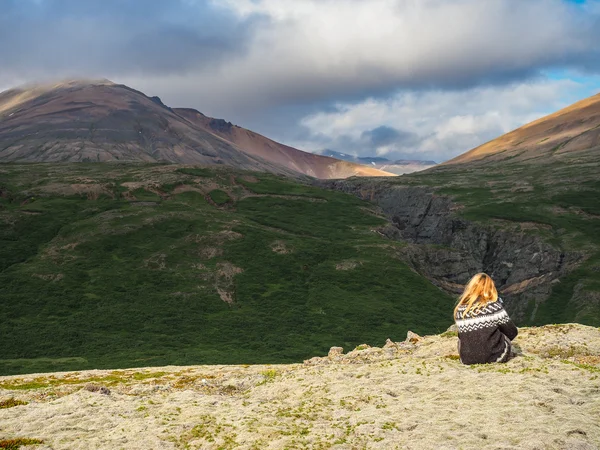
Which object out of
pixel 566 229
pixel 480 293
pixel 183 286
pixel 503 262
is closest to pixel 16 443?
pixel 480 293

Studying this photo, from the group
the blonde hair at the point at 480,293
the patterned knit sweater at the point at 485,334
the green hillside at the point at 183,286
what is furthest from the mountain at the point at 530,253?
the blonde hair at the point at 480,293

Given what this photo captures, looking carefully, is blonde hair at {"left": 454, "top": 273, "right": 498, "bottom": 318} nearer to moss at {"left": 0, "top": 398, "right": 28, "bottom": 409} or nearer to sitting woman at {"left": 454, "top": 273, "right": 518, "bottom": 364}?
sitting woman at {"left": 454, "top": 273, "right": 518, "bottom": 364}

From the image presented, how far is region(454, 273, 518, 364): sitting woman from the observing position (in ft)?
75.5

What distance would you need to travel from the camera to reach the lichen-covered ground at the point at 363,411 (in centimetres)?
1852

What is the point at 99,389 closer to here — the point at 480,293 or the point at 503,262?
the point at 480,293

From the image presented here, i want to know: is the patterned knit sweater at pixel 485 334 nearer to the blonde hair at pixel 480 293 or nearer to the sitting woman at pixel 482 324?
the sitting woman at pixel 482 324

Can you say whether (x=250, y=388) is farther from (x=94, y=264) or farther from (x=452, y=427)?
(x=94, y=264)

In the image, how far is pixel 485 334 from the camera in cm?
2448

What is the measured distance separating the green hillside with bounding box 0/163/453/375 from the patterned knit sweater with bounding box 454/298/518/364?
229ft

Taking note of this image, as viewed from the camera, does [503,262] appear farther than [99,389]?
Yes

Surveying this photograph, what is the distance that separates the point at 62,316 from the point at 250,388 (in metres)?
98.1

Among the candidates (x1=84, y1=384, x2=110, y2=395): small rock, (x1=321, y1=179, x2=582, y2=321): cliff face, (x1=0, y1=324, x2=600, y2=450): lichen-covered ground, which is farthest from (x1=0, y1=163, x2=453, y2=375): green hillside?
(x1=0, y1=324, x2=600, y2=450): lichen-covered ground

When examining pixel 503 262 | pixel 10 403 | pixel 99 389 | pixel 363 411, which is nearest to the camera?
pixel 363 411

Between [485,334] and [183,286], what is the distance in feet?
378
